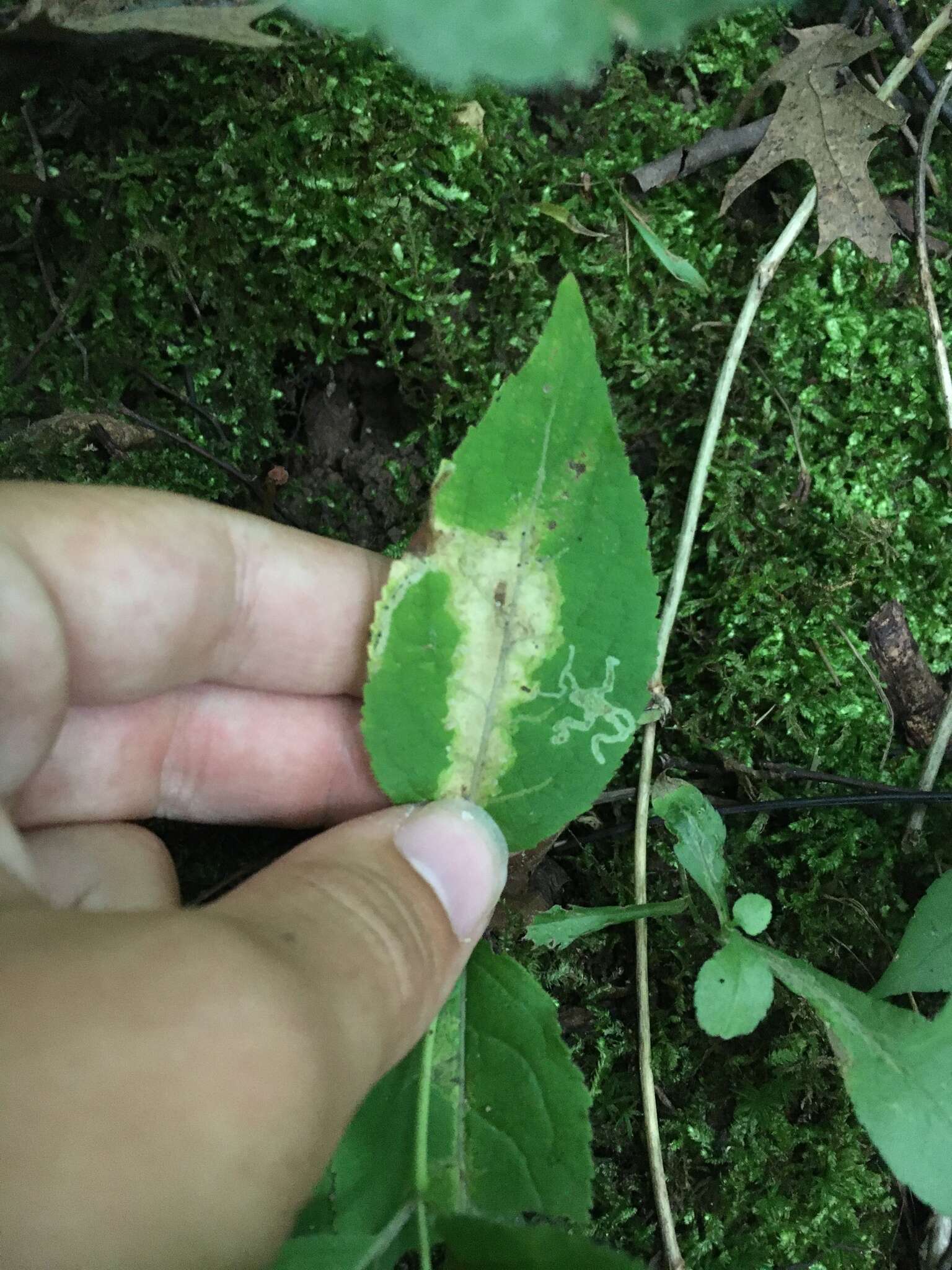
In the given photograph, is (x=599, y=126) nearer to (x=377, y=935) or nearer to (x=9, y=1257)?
(x=377, y=935)

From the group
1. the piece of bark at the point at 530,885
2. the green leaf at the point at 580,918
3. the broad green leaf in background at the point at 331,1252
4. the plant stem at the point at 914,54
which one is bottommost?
the broad green leaf in background at the point at 331,1252

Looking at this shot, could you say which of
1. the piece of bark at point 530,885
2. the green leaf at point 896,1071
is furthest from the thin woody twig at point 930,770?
the piece of bark at point 530,885

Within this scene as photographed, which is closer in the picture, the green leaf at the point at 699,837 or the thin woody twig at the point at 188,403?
the green leaf at the point at 699,837

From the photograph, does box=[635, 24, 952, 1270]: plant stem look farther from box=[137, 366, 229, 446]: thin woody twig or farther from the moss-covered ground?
box=[137, 366, 229, 446]: thin woody twig

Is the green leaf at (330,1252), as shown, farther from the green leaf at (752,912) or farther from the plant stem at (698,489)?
the green leaf at (752,912)

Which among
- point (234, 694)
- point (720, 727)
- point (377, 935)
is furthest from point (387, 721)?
point (720, 727)

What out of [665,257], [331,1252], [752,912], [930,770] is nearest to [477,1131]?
[331,1252]
